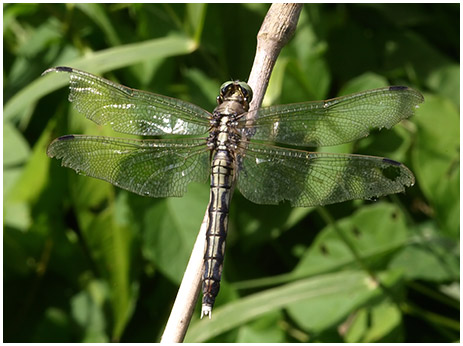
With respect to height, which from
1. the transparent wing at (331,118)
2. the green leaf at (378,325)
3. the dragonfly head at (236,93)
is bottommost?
the green leaf at (378,325)

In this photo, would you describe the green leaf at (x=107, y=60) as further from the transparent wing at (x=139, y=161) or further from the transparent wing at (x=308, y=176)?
the transparent wing at (x=308, y=176)

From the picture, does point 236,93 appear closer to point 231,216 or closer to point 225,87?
point 225,87

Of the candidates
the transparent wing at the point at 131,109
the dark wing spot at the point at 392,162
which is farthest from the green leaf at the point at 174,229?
the dark wing spot at the point at 392,162

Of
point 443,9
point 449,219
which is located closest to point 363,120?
point 449,219

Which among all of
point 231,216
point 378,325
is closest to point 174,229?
point 231,216

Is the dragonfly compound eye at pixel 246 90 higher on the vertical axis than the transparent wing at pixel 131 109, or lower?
lower

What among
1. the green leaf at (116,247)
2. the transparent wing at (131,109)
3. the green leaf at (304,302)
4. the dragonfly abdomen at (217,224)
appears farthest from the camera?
the green leaf at (116,247)

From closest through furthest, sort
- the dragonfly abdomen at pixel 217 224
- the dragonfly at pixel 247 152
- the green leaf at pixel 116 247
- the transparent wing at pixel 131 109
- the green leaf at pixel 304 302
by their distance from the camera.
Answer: the dragonfly abdomen at pixel 217 224
the dragonfly at pixel 247 152
the transparent wing at pixel 131 109
the green leaf at pixel 304 302
the green leaf at pixel 116 247

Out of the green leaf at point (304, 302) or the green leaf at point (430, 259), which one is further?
the green leaf at point (430, 259)
